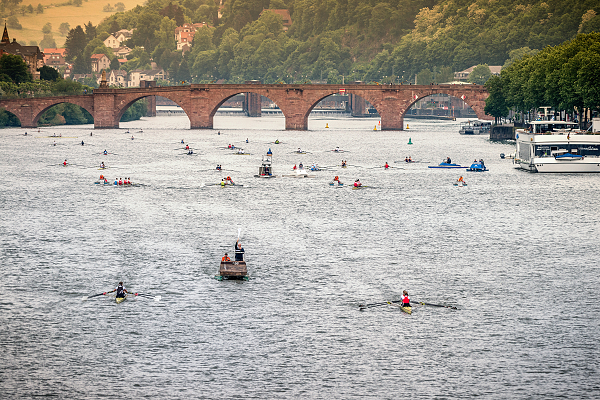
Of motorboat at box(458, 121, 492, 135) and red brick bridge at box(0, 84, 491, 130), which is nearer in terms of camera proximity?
motorboat at box(458, 121, 492, 135)

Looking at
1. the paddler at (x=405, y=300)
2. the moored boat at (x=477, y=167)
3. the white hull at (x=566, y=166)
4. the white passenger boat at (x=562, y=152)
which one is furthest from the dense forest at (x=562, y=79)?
the paddler at (x=405, y=300)

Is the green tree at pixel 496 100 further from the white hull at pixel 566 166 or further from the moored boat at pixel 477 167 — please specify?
the moored boat at pixel 477 167

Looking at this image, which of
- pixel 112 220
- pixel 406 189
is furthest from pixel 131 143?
pixel 112 220

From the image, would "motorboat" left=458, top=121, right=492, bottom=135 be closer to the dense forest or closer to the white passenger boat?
the dense forest

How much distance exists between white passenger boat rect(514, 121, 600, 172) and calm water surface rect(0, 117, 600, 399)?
11.2 meters

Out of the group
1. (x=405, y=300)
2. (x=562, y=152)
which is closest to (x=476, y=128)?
(x=562, y=152)

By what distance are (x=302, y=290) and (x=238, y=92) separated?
143 m

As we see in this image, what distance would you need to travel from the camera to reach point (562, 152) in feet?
337

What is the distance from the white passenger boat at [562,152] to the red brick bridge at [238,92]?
76.9m

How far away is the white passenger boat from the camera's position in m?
101

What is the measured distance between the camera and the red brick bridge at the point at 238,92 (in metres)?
182

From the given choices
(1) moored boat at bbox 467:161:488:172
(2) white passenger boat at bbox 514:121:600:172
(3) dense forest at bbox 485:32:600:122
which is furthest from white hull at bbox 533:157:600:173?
(3) dense forest at bbox 485:32:600:122

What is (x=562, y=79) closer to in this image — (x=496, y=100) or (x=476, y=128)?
(x=496, y=100)

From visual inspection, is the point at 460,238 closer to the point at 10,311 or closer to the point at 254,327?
the point at 254,327
